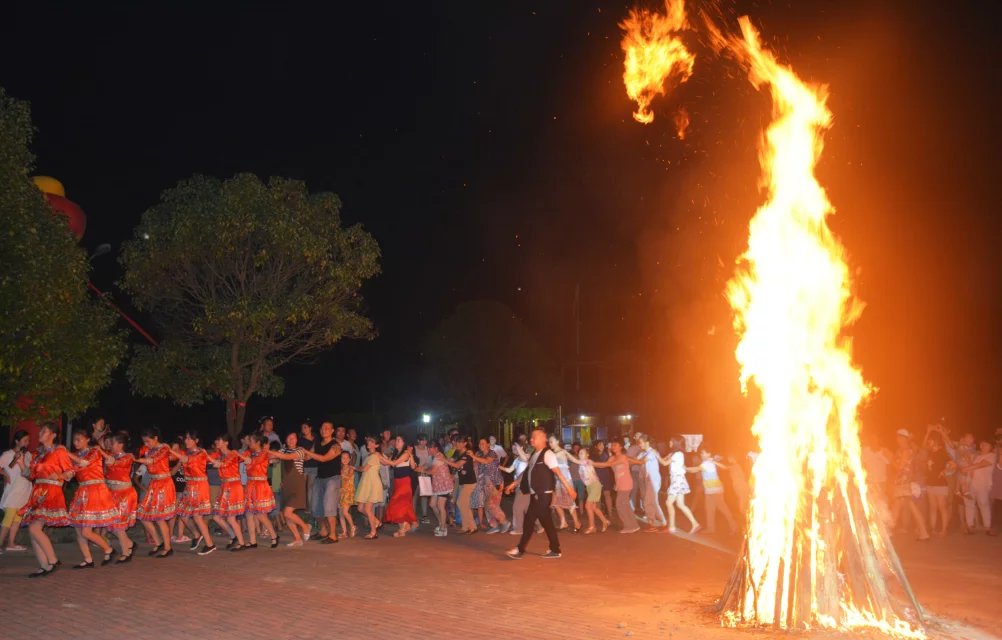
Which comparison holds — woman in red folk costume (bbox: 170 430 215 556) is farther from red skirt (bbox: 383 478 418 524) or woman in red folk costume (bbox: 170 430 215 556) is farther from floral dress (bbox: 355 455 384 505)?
red skirt (bbox: 383 478 418 524)

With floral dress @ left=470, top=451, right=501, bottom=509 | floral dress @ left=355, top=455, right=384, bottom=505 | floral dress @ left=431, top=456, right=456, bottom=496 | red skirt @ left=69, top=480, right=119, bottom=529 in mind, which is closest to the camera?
red skirt @ left=69, top=480, right=119, bottom=529

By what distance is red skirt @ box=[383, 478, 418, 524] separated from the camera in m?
15.4

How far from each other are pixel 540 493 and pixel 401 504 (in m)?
3.85

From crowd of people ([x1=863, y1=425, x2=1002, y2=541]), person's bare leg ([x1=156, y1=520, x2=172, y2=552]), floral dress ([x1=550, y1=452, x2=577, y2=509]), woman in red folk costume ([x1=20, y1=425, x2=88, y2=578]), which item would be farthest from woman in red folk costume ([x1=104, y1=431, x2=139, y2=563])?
crowd of people ([x1=863, y1=425, x2=1002, y2=541])

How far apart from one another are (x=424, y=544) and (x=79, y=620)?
22.1ft

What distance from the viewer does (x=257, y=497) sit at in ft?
43.0

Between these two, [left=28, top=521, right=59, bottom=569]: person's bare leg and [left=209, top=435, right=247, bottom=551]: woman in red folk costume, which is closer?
[left=28, top=521, right=59, bottom=569]: person's bare leg

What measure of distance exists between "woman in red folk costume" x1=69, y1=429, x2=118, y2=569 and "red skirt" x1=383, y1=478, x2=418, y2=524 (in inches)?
198

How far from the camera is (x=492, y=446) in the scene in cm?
1722

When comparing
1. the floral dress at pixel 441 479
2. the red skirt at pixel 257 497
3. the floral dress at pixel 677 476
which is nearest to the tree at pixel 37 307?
the red skirt at pixel 257 497

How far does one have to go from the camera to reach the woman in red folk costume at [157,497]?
1244cm

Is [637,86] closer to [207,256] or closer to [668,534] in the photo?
[668,534]

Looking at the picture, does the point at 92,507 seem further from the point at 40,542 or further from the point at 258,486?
the point at 258,486

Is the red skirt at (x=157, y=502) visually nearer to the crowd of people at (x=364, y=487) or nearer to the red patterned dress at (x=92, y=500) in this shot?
the crowd of people at (x=364, y=487)
